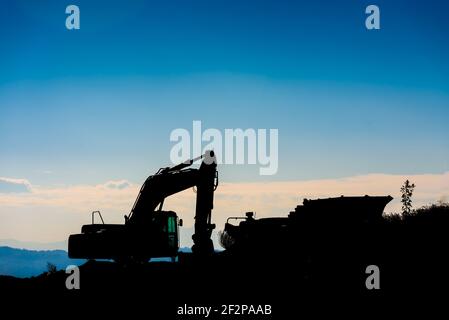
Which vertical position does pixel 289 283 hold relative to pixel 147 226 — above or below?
below

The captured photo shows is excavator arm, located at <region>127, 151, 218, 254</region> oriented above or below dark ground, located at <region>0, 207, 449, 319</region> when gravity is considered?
above

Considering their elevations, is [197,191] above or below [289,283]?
above

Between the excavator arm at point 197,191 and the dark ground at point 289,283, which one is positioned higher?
the excavator arm at point 197,191

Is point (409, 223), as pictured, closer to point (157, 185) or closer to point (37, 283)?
point (157, 185)

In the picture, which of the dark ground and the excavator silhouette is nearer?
the dark ground

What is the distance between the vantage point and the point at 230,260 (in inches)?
857

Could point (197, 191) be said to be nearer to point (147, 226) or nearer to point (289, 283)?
point (147, 226)

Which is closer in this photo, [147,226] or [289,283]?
[289,283]

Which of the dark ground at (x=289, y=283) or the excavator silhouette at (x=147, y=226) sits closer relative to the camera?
the dark ground at (x=289, y=283)

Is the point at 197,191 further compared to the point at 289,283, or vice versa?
the point at 197,191

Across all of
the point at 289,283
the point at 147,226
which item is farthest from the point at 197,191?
the point at 289,283

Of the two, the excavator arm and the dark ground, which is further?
the excavator arm
